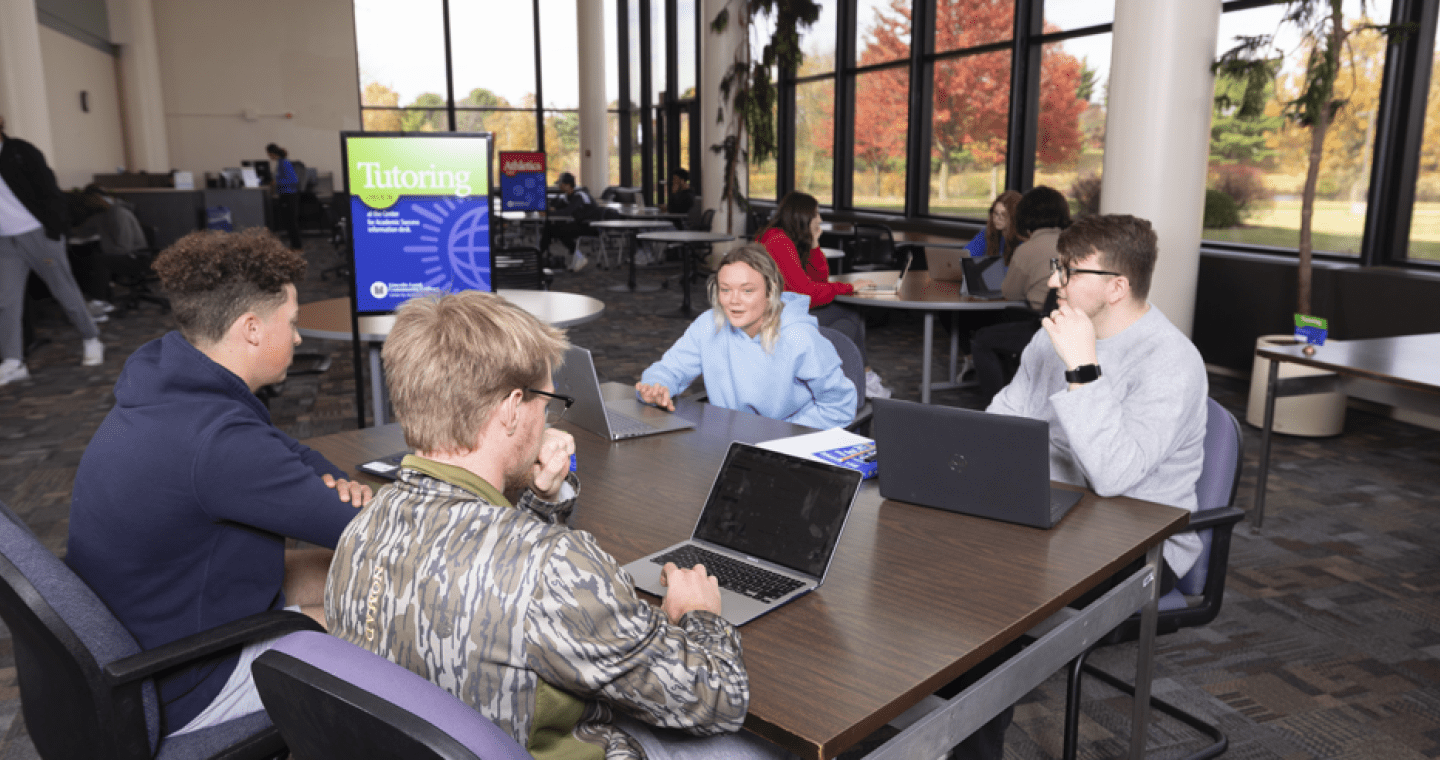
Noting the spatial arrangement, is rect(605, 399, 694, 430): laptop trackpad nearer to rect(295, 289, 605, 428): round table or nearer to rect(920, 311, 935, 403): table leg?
rect(295, 289, 605, 428): round table

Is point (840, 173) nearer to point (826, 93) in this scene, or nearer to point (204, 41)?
point (826, 93)

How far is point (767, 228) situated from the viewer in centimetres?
555

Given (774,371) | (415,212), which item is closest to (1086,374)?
(774,371)

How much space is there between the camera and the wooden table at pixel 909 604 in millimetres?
1157

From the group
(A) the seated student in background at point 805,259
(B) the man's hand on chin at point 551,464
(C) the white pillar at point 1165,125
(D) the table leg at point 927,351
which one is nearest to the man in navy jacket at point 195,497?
(B) the man's hand on chin at point 551,464

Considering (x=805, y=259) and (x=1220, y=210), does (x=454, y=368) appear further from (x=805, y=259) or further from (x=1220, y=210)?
(x=1220, y=210)

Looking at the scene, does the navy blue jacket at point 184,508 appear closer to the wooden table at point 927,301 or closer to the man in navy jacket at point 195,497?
the man in navy jacket at point 195,497

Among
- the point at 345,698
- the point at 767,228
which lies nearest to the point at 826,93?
the point at 767,228

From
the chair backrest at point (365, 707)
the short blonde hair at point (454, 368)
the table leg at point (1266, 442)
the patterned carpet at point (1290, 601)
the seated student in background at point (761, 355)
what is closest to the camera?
the chair backrest at point (365, 707)

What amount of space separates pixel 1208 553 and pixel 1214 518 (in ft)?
0.56

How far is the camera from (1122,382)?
2.10 meters

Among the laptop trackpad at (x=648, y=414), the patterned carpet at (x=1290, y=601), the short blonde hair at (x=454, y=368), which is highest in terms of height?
the short blonde hair at (x=454, y=368)

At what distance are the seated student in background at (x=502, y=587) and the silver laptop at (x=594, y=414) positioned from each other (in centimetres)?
98

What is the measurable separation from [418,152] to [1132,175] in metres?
3.97
